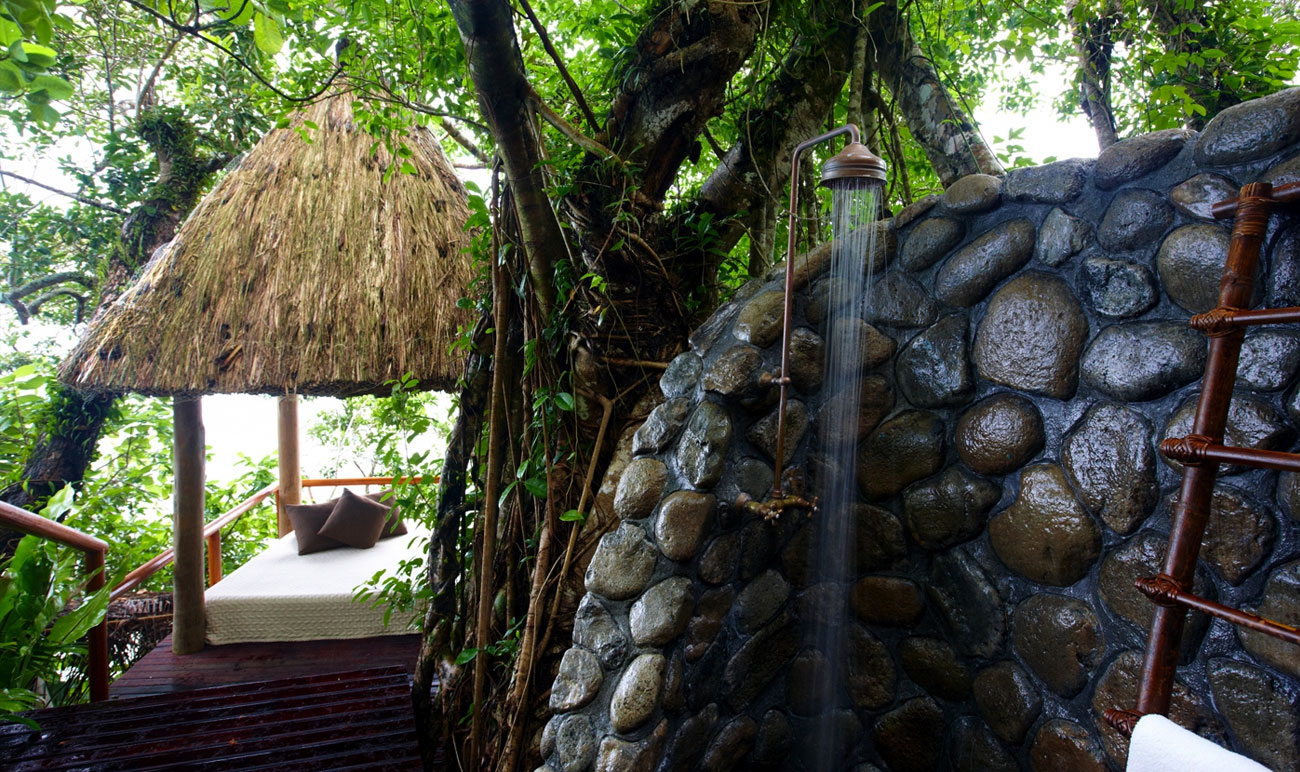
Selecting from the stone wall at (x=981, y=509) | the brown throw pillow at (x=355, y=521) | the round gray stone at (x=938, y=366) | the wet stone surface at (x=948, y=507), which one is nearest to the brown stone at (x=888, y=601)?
the stone wall at (x=981, y=509)

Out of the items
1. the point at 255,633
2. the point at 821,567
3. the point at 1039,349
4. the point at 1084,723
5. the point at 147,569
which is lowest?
the point at 255,633

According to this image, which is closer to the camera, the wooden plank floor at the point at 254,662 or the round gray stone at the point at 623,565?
the round gray stone at the point at 623,565

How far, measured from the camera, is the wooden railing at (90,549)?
7.11ft

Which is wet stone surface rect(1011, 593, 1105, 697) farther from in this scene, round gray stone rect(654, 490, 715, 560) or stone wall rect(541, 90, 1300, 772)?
round gray stone rect(654, 490, 715, 560)

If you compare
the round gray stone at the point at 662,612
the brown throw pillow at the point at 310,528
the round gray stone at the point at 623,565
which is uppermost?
the round gray stone at the point at 623,565

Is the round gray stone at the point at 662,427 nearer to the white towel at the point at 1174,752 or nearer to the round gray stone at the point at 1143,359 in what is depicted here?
the round gray stone at the point at 1143,359

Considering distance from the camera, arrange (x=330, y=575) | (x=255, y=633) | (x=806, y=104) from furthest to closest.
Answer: (x=330, y=575)
(x=255, y=633)
(x=806, y=104)

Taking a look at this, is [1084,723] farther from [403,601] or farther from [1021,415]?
[403,601]

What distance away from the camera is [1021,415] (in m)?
1.51

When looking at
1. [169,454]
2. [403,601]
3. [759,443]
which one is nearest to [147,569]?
[403,601]

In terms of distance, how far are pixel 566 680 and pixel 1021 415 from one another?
3.84 ft

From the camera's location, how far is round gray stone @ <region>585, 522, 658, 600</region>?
1538mm

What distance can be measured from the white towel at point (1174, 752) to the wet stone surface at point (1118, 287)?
2.46 feet

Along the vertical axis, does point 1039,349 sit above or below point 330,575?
above
